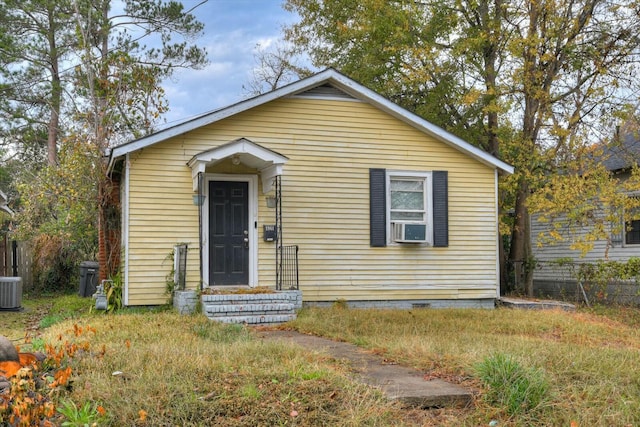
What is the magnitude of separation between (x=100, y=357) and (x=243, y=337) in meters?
2.25

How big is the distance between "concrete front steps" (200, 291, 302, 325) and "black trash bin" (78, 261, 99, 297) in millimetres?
5603

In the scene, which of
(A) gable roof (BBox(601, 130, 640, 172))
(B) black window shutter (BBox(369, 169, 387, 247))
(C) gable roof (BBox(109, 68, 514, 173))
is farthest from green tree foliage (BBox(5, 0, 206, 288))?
(A) gable roof (BBox(601, 130, 640, 172))

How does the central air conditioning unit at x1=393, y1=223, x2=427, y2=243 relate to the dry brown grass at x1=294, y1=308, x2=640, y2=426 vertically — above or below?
above

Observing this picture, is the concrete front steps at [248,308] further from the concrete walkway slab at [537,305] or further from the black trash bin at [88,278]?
the black trash bin at [88,278]

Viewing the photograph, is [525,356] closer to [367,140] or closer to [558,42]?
[367,140]

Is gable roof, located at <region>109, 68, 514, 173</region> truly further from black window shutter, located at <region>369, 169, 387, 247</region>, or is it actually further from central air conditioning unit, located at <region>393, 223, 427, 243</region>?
central air conditioning unit, located at <region>393, 223, 427, 243</region>

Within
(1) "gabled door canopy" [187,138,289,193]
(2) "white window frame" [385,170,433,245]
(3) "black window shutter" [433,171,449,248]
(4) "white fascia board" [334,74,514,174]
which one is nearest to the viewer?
(1) "gabled door canopy" [187,138,289,193]

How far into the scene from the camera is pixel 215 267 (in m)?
11.2

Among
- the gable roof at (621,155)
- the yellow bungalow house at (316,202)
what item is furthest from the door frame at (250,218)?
the gable roof at (621,155)

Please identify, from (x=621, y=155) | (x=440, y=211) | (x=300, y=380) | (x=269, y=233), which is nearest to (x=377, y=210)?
(x=440, y=211)

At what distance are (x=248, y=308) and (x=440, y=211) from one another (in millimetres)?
4801

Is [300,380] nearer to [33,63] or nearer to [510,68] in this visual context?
[510,68]

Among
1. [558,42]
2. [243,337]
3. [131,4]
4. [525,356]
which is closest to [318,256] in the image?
[243,337]

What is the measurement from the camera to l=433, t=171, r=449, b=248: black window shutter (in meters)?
12.3
